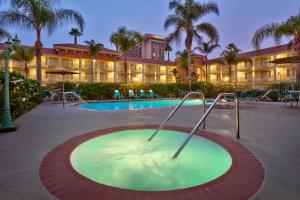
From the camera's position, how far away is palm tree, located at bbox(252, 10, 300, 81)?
42.5 ft

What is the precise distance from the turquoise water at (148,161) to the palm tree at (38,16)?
1253cm

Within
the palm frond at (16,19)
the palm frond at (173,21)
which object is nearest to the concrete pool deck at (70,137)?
the palm frond at (16,19)

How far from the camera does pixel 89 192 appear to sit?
2061mm

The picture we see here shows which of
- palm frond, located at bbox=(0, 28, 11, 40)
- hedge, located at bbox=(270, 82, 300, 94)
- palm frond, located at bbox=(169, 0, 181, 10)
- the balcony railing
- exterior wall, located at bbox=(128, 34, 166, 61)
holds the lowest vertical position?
hedge, located at bbox=(270, 82, 300, 94)

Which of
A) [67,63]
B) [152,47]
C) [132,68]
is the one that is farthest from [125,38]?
[152,47]

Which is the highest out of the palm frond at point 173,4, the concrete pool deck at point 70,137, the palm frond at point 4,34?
the palm frond at point 173,4

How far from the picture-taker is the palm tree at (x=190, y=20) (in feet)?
61.2

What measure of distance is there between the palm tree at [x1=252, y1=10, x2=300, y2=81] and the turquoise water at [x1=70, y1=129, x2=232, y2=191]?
1253cm

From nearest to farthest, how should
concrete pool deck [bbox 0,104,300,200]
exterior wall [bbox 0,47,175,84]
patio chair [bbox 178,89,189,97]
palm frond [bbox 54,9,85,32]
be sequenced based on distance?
concrete pool deck [bbox 0,104,300,200], palm frond [bbox 54,9,85,32], patio chair [bbox 178,89,189,97], exterior wall [bbox 0,47,175,84]

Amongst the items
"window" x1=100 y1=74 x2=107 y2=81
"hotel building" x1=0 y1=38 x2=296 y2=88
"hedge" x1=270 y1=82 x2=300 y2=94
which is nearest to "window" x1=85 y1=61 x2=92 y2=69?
"hotel building" x1=0 y1=38 x2=296 y2=88

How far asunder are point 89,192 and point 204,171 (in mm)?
1887

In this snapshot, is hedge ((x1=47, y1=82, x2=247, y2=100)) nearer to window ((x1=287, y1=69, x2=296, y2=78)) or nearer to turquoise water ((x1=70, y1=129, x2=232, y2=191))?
turquoise water ((x1=70, y1=129, x2=232, y2=191))

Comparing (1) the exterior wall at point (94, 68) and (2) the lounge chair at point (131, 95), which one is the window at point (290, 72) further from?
(2) the lounge chair at point (131, 95)

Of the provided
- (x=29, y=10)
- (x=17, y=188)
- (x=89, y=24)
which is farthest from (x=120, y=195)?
(x=89, y=24)
